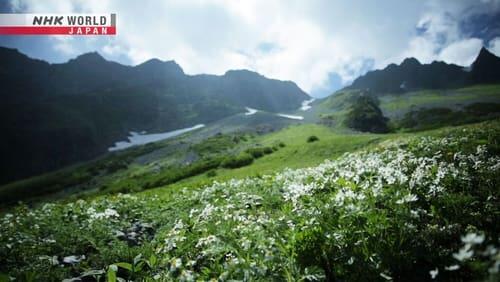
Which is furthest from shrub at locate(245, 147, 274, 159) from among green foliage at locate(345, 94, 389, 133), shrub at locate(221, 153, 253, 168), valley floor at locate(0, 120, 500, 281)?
green foliage at locate(345, 94, 389, 133)

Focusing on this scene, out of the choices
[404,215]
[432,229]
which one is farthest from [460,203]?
[404,215]

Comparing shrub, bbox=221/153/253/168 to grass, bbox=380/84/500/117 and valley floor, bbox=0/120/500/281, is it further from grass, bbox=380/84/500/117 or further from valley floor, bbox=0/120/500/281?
grass, bbox=380/84/500/117

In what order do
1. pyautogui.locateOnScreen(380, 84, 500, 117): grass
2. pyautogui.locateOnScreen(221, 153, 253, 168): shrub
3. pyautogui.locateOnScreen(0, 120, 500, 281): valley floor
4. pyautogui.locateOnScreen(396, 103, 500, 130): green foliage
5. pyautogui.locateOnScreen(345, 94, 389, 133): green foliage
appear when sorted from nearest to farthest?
pyautogui.locateOnScreen(0, 120, 500, 281): valley floor → pyautogui.locateOnScreen(221, 153, 253, 168): shrub → pyautogui.locateOnScreen(396, 103, 500, 130): green foliage → pyautogui.locateOnScreen(345, 94, 389, 133): green foliage → pyautogui.locateOnScreen(380, 84, 500, 117): grass

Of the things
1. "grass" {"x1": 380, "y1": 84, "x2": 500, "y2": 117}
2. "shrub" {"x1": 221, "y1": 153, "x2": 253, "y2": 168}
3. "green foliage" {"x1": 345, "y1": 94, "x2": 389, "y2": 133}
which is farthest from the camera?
"grass" {"x1": 380, "y1": 84, "x2": 500, "y2": 117}

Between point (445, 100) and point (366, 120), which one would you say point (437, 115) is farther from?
point (445, 100)

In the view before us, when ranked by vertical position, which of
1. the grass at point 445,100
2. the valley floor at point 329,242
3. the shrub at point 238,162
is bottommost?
the shrub at point 238,162

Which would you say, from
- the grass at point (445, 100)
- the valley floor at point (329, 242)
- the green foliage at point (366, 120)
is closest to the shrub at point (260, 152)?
the valley floor at point (329, 242)

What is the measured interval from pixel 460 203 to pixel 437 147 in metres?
8.00

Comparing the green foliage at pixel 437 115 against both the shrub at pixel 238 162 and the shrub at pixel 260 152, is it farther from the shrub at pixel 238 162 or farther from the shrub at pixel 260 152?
the shrub at pixel 238 162

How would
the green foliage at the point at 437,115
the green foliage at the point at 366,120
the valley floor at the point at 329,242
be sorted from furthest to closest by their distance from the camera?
the green foliage at the point at 366,120, the green foliage at the point at 437,115, the valley floor at the point at 329,242

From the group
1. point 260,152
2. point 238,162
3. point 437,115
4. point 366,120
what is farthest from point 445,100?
point 238,162

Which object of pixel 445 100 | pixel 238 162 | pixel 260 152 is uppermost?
pixel 445 100

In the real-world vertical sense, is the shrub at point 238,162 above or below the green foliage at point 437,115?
below

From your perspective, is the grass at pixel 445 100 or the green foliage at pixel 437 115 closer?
the green foliage at pixel 437 115
